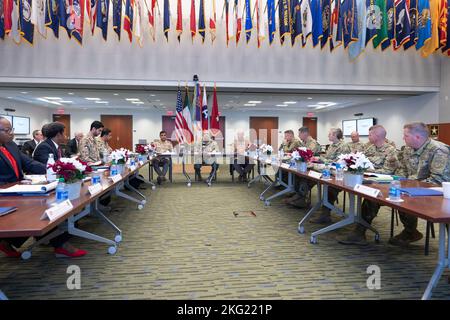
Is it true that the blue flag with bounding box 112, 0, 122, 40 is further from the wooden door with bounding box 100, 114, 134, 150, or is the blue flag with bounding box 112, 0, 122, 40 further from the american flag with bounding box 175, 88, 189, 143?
the wooden door with bounding box 100, 114, 134, 150

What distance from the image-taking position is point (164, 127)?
1616 centimetres

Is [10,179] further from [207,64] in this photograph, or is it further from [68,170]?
[207,64]

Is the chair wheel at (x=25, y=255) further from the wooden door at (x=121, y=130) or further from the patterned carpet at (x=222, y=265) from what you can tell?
the wooden door at (x=121, y=130)

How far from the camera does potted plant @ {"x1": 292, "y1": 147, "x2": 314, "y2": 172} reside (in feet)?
13.3

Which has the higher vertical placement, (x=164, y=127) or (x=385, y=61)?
(x=385, y=61)

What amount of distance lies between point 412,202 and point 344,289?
778mm

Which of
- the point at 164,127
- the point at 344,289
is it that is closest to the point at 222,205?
the point at 344,289

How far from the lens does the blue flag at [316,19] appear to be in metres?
7.02

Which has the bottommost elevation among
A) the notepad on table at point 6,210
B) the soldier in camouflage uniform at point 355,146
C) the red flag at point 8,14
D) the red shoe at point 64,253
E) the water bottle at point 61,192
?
the red shoe at point 64,253

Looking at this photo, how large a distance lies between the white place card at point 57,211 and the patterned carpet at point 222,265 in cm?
67

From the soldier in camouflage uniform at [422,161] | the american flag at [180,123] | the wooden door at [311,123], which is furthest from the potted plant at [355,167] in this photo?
the wooden door at [311,123]

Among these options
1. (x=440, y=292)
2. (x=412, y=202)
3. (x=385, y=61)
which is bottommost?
(x=440, y=292)

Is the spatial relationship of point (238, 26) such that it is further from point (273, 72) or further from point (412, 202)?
point (412, 202)

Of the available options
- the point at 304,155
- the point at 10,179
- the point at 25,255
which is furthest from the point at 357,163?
the point at 10,179
